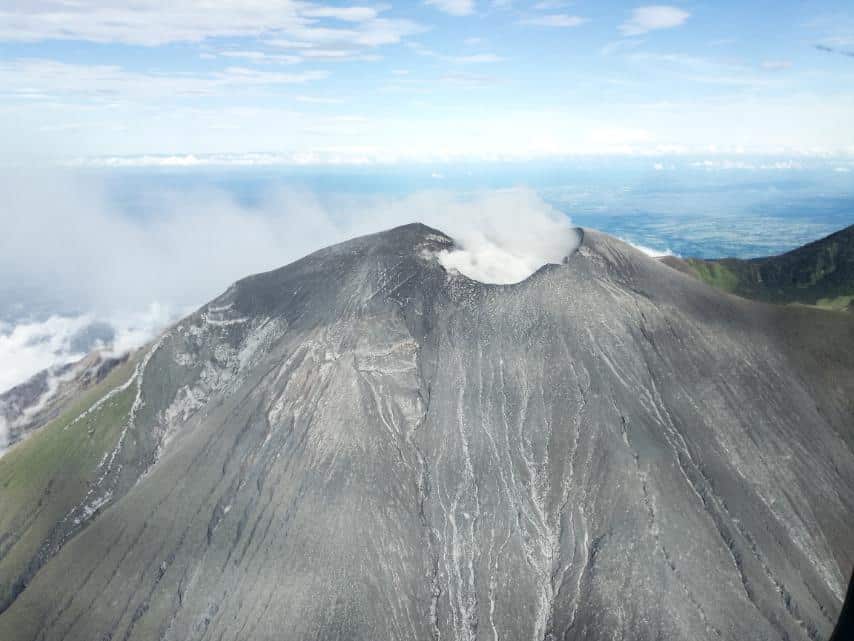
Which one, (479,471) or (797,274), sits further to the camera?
(797,274)

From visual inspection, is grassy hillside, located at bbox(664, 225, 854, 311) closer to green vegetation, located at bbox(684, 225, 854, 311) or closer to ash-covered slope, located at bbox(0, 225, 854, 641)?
green vegetation, located at bbox(684, 225, 854, 311)

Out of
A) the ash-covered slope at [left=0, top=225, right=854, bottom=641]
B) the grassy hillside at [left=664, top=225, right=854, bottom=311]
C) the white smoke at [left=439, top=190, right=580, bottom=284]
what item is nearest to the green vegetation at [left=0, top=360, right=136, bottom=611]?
the ash-covered slope at [left=0, top=225, right=854, bottom=641]

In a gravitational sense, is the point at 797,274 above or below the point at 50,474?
above

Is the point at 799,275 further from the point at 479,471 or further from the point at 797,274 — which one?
the point at 479,471

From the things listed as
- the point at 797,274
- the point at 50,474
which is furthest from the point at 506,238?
the point at 797,274

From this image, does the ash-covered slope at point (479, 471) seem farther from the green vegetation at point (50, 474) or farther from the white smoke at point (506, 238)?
the white smoke at point (506, 238)

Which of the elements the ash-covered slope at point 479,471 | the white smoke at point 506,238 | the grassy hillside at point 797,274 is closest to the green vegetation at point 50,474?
the ash-covered slope at point 479,471
